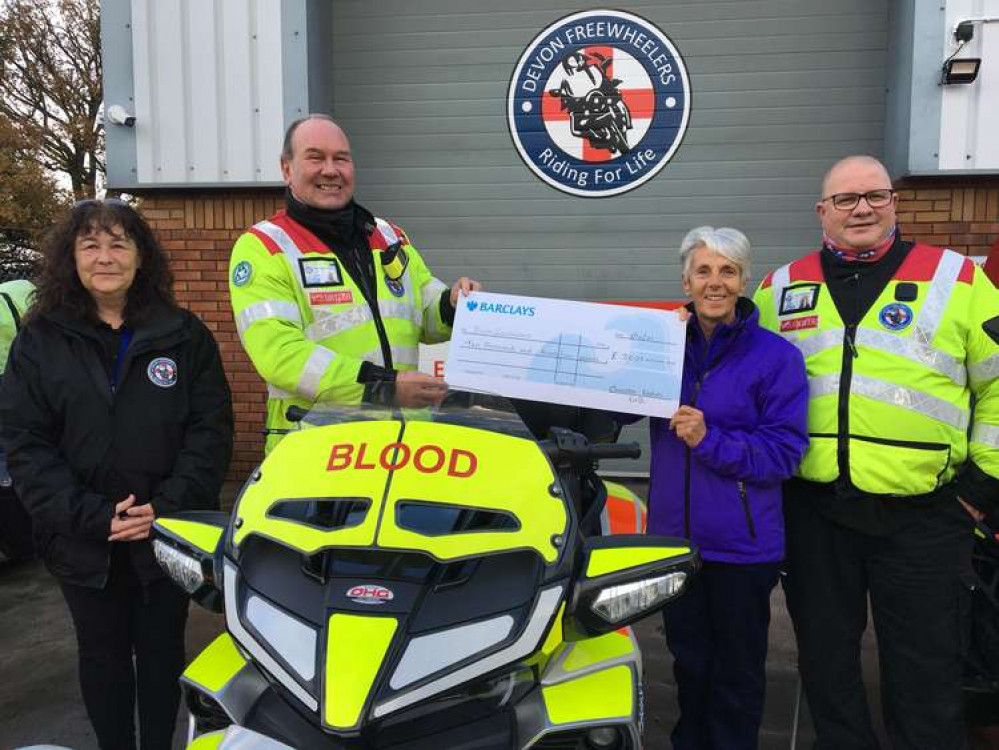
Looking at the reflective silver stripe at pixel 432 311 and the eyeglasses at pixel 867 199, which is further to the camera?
the reflective silver stripe at pixel 432 311

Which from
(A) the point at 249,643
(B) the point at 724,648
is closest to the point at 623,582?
(A) the point at 249,643

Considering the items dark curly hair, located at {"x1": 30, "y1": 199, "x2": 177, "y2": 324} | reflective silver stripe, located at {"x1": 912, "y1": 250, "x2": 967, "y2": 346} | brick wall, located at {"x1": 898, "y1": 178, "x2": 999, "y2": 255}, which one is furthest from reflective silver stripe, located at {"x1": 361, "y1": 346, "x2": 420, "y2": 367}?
brick wall, located at {"x1": 898, "y1": 178, "x2": 999, "y2": 255}

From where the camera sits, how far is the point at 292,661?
1238 mm

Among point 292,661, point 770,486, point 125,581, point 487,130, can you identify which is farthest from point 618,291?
point 292,661

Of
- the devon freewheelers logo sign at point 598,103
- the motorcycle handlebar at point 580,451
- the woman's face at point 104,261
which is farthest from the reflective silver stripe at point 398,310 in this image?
the devon freewheelers logo sign at point 598,103

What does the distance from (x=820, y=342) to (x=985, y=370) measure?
17.1 inches

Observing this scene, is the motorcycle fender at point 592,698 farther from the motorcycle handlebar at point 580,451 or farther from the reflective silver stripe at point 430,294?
the reflective silver stripe at point 430,294

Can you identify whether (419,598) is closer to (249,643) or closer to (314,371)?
(249,643)

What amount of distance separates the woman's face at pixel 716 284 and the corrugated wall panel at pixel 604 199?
138 inches

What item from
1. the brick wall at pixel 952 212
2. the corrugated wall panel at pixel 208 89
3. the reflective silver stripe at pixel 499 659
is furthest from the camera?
the corrugated wall panel at pixel 208 89

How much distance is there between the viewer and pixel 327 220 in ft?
7.97

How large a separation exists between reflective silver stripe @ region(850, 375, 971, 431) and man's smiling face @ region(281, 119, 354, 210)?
1.73 meters

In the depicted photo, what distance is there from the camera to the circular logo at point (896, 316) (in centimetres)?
215

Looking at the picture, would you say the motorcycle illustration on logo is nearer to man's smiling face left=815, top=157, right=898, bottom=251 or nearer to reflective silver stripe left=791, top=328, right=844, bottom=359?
man's smiling face left=815, top=157, right=898, bottom=251
